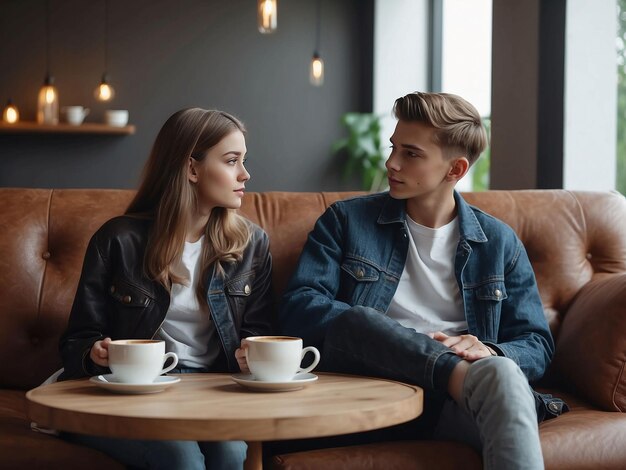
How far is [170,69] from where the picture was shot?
6.29 metres

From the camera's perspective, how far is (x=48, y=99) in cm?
576

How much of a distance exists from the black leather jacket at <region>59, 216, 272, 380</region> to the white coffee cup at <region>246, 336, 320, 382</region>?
1.61ft

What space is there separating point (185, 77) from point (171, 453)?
4.98m

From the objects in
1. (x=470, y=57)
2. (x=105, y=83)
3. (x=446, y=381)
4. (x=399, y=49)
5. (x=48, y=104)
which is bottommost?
(x=446, y=381)

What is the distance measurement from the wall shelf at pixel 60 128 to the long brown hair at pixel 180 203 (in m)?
3.91

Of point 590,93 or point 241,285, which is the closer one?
point 241,285

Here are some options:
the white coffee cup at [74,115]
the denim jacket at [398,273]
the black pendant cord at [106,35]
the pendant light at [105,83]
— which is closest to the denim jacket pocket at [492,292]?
the denim jacket at [398,273]

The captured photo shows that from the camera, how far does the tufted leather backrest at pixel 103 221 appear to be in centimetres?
224

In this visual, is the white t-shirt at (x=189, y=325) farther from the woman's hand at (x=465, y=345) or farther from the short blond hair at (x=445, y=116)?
the short blond hair at (x=445, y=116)

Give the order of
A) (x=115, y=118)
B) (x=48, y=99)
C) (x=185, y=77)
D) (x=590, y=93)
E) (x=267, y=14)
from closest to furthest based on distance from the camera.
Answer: (x=267, y=14) < (x=590, y=93) < (x=48, y=99) < (x=115, y=118) < (x=185, y=77)

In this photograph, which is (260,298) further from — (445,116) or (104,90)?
(104,90)

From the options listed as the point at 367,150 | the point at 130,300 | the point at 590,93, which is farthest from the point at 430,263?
the point at 367,150

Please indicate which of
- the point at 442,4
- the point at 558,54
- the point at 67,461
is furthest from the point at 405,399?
the point at 442,4

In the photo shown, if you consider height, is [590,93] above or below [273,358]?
above
